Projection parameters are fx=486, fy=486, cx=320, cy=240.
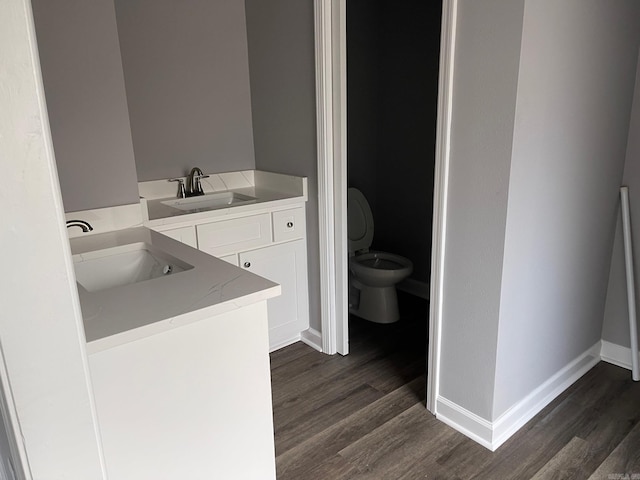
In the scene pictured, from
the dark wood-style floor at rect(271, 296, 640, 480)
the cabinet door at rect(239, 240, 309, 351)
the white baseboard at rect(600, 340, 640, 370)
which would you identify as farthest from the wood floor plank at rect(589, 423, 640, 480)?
the cabinet door at rect(239, 240, 309, 351)

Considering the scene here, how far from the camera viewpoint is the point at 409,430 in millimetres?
2105

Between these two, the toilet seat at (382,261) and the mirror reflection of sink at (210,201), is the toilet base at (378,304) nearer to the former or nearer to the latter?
the toilet seat at (382,261)

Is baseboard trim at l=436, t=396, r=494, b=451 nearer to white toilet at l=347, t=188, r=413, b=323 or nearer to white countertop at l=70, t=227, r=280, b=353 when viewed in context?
white toilet at l=347, t=188, r=413, b=323

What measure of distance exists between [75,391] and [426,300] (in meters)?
3.03

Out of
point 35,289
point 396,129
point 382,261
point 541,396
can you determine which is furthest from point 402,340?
point 35,289

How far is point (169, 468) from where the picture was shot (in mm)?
1314

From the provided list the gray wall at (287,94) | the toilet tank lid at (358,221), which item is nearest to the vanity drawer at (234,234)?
the gray wall at (287,94)

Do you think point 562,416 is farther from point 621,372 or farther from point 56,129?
point 56,129

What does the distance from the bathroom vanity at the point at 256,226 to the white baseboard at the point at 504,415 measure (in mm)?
998

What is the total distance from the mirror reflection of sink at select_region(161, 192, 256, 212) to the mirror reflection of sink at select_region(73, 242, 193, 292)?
2.42ft

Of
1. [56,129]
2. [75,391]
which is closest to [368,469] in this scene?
[75,391]

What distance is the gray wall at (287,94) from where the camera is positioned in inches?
97.7

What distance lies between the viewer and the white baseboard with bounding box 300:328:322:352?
282 cm

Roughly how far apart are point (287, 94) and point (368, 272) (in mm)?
1174
